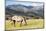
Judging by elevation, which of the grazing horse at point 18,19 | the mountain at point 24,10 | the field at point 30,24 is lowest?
the field at point 30,24

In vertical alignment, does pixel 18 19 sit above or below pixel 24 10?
below

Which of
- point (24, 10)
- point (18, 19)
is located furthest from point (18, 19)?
point (24, 10)

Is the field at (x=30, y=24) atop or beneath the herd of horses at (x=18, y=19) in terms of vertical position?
beneath

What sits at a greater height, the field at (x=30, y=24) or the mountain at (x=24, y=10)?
the mountain at (x=24, y=10)

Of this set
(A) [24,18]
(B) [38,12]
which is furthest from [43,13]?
(A) [24,18]

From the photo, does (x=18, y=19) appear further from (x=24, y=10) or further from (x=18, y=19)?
(x=24, y=10)

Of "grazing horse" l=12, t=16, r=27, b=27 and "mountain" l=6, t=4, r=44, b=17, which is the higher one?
"mountain" l=6, t=4, r=44, b=17

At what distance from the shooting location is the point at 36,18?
144 centimetres

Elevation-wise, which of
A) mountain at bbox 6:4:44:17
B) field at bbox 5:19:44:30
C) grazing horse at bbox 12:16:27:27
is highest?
mountain at bbox 6:4:44:17

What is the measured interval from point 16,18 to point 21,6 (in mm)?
204

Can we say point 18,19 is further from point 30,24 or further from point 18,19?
point 30,24

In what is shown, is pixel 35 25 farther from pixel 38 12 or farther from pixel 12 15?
pixel 12 15

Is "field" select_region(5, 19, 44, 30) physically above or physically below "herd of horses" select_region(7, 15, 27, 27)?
below

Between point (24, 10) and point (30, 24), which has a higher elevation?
point (24, 10)
